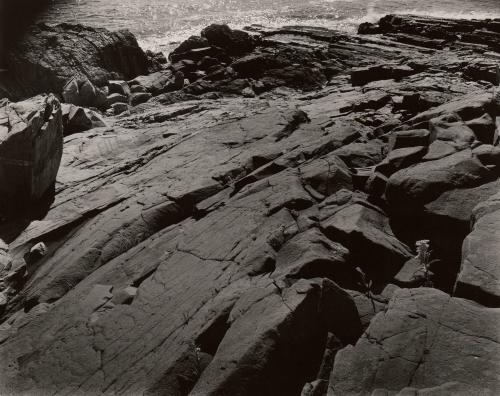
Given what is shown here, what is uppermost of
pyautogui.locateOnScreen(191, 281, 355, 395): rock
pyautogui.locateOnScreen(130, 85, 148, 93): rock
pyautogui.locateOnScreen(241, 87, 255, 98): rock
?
pyautogui.locateOnScreen(191, 281, 355, 395): rock

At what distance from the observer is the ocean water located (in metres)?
40.5

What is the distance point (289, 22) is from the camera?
41.1 m

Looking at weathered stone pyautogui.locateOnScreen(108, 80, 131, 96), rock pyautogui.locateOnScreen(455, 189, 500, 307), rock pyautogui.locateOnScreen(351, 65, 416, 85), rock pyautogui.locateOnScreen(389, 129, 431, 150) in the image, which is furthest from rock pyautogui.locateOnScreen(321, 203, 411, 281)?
weathered stone pyautogui.locateOnScreen(108, 80, 131, 96)

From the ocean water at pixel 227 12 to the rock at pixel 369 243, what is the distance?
1239 inches

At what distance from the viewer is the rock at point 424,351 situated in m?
4.30

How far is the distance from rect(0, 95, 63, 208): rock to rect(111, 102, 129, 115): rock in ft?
23.4

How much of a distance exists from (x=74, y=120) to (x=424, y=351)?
49.4 ft

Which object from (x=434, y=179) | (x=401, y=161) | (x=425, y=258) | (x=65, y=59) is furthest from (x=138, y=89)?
(x=425, y=258)

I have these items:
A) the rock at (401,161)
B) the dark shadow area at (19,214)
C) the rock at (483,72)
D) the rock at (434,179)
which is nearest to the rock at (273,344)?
the rock at (434,179)

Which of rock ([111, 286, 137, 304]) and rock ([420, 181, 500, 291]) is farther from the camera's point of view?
rock ([111, 286, 137, 304])

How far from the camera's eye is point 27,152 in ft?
36.5

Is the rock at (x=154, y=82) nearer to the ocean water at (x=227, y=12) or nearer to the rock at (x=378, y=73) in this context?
the rock at (x=378, y=73)

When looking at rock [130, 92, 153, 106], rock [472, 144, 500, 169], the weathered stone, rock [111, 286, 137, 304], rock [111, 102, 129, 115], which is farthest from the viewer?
the weathered stone

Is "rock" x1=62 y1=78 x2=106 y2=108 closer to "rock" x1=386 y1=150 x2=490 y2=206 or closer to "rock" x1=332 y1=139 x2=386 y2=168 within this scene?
"rock" x1=332 y1=139 x2=386 y2=168
